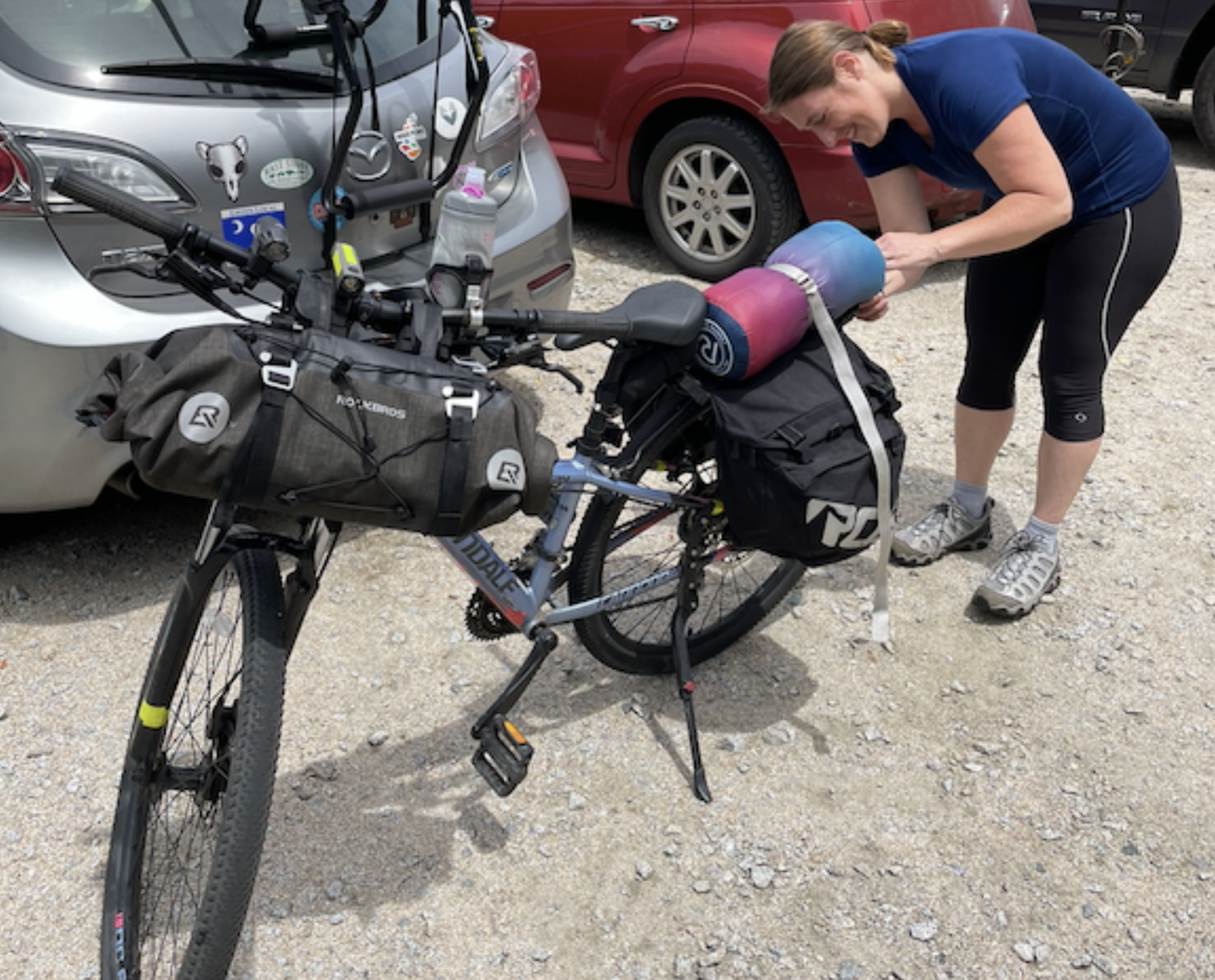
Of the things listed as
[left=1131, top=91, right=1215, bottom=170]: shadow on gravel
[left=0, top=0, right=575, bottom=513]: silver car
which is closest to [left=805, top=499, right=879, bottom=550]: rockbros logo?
[left=0, top=0, right=575, bottom=513]: silver car

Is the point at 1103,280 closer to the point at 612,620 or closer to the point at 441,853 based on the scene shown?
the point at 612,620

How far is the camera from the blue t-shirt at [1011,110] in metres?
2.70

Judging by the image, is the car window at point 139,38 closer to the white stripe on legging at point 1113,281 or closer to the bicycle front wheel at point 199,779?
the bicycle front wheel at point 199,779

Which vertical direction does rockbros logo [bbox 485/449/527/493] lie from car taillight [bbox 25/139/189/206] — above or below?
below

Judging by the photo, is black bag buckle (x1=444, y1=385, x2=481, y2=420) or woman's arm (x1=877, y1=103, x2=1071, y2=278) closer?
black bag buckle (x1=444, y1=385, x2=481, y2=420)

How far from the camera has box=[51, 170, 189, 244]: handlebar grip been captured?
185 cm

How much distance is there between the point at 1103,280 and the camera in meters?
3.09

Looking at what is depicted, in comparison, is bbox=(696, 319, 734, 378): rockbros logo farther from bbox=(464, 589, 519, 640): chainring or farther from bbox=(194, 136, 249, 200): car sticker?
bbox=(194, 136, 249, 200): car sticker

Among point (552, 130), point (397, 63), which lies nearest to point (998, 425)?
point (397, 63)

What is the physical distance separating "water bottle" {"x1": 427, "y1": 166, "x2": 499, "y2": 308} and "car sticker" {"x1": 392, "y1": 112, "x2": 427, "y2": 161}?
1.29m

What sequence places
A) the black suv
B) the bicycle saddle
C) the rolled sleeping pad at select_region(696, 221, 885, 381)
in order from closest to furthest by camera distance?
the bicycle saddle
the rolled sleeping pad at select_region(696, 221, 885, 381)
the black suv

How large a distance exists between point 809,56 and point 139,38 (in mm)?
1711

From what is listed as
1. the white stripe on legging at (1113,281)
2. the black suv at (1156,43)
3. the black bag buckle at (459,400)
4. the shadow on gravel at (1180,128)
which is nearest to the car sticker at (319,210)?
the black bag buckle at (459,400)

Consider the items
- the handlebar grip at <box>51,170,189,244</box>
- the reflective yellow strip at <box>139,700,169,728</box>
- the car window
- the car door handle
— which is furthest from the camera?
the car door handle
